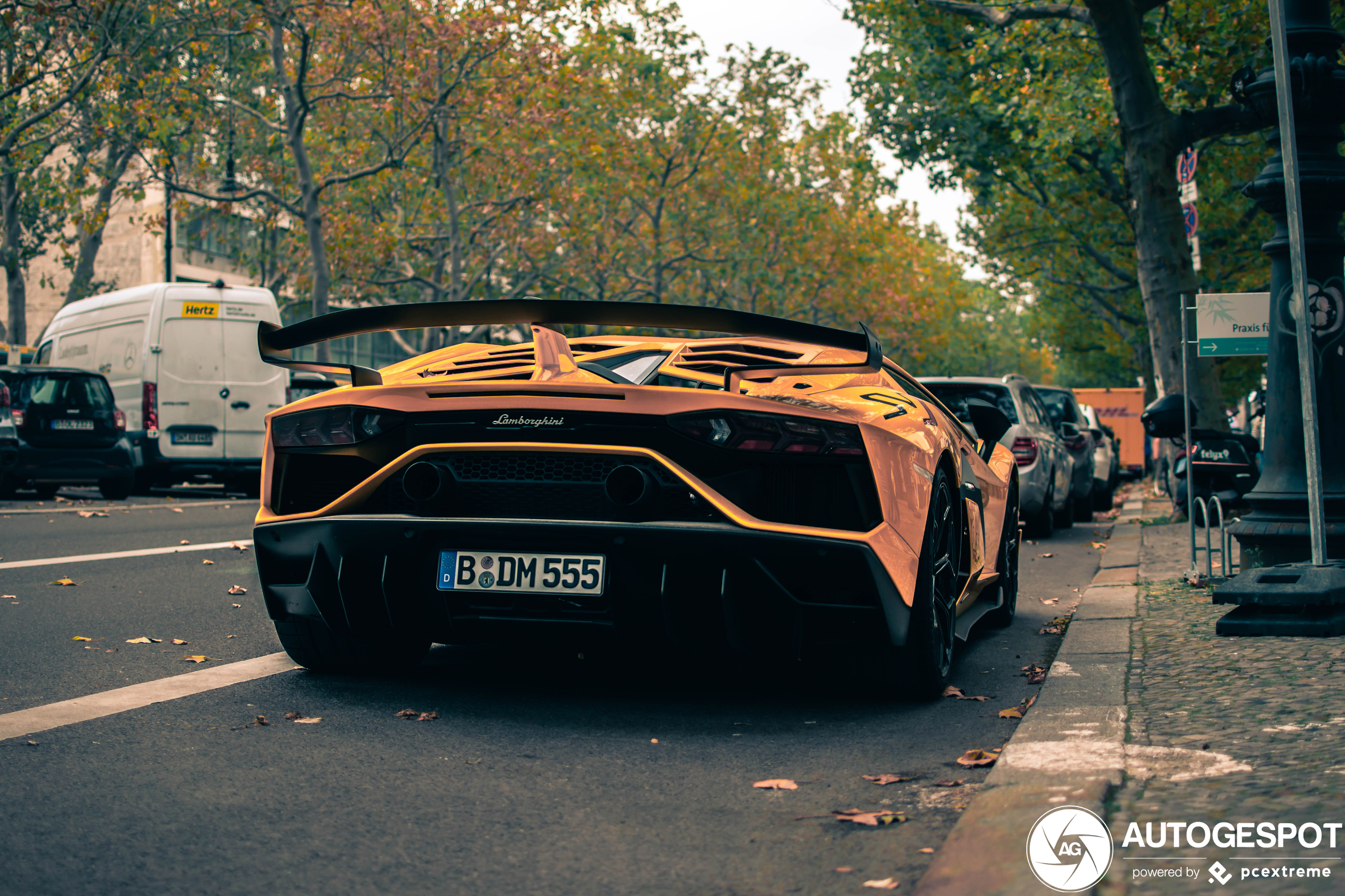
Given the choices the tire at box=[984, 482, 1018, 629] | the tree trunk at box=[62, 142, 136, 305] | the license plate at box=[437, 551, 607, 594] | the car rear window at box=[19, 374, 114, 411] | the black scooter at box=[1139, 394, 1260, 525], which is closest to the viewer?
the license plate at box=[437, 551, 607, 594]

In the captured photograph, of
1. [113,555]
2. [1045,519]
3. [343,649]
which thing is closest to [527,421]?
[343,649]

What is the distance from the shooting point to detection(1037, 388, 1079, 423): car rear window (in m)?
18.3

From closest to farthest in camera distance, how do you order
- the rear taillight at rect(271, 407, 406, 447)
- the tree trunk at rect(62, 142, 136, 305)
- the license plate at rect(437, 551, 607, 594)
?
the license plate at rect(437, 551, 607, 594) → the rear taillight at rect(271, 407, 406, 447) → the tree trunk at rect(62, 142, 136, 305)

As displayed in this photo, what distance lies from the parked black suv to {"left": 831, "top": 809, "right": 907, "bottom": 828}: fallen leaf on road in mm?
15089

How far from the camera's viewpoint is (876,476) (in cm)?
435

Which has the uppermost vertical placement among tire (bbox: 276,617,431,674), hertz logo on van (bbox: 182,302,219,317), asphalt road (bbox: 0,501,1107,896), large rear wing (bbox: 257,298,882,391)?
hertz logo on van (bbox: 182,302,219,317)

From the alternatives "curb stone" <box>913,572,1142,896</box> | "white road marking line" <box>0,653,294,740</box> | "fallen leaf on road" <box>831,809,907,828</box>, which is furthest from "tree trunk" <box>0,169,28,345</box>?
"fallen leaf on road" <box>831,809,907,828</box>

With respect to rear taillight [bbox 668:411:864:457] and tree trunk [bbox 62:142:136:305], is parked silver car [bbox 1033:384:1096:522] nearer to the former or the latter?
rear taillight [bbox 668:411:864:457]

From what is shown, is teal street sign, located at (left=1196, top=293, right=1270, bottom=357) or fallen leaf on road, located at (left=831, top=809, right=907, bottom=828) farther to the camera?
teal street sign, located at (left=1196, top=293, right=1270, bottom=357)

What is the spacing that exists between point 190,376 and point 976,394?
10513 millimetres

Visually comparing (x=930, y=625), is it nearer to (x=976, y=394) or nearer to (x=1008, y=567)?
(x=1008, y=567)

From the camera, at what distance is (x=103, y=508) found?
15.0m

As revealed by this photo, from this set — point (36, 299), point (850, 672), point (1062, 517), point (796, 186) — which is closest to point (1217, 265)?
point (796, 186)

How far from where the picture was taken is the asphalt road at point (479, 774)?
2988 millimetres
